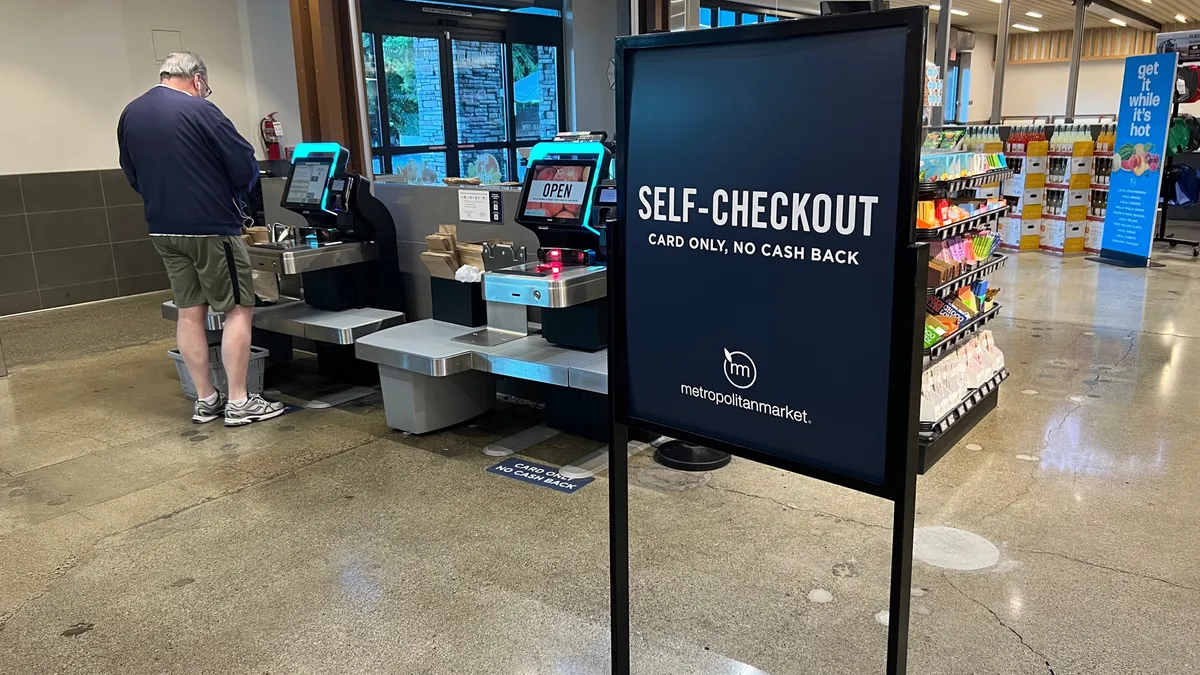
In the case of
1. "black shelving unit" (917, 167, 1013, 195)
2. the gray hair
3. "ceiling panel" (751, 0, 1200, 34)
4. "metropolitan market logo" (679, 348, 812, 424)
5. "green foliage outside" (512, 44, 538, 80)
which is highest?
"ceiling panel" (751, 0, 1200, 34)

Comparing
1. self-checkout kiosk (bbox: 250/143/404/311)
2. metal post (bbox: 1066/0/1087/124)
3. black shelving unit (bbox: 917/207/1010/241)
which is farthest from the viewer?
metal post (bbox: 1066/0/1087/124)

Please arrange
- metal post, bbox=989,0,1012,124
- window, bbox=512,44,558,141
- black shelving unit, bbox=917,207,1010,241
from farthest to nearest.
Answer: metal post, bbox=989,0,1012,124
window, bbox=512,44,558,141
black shelving unit, bbox=917,207,1010,241

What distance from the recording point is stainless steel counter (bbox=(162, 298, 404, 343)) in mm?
4496

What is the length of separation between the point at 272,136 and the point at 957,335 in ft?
21.3

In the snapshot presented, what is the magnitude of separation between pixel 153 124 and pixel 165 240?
21.5 inches

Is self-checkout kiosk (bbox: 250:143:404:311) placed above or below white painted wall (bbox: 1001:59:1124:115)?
below

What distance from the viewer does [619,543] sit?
2.08m

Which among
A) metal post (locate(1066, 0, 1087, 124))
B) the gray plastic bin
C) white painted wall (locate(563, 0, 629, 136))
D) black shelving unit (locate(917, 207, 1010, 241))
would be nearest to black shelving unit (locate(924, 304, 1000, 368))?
black shelving unit (locate(917, 207, 1010, 241))

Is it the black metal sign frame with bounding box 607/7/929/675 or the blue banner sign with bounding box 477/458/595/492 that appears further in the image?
the blue banner sign with bounding box 477/458/595/492

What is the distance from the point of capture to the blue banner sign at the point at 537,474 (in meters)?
3.59

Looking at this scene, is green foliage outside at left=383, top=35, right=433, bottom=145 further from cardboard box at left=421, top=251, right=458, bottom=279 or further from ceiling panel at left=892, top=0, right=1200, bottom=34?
ceiling panel at left=892, top=0, right=1200, bottom=34

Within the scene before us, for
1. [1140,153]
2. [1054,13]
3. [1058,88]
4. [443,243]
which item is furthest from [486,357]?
[1058,88]

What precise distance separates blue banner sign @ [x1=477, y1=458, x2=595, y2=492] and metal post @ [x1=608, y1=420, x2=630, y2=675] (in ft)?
4.71

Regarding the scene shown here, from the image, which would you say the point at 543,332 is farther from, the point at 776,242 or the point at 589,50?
the point at 589,50
